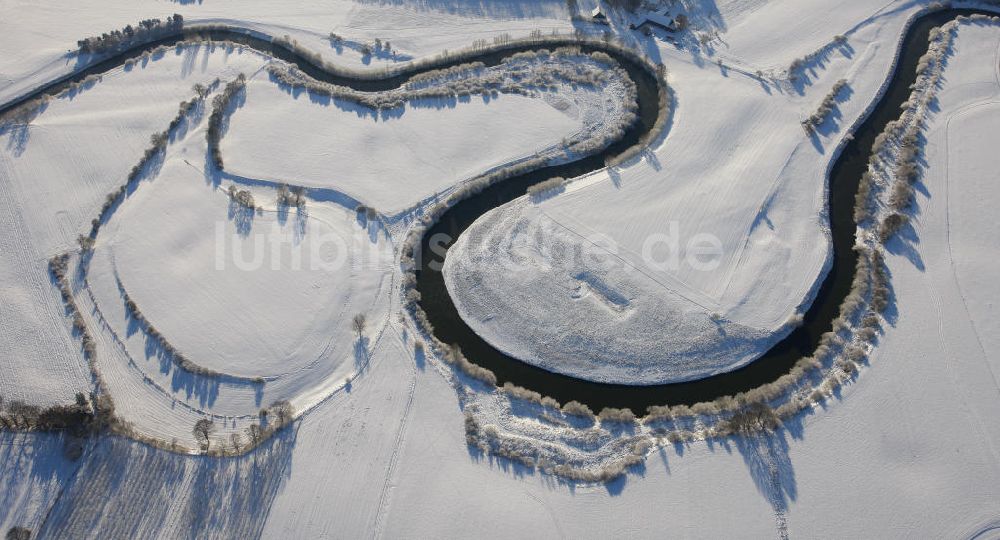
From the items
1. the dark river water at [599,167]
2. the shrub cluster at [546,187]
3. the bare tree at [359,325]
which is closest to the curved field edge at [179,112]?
the dark river water at [599,167]

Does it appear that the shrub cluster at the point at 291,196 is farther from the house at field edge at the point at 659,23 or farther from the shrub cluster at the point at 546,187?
the house at field edge at the point at 659,23

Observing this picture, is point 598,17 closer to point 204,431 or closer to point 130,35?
point 130,35

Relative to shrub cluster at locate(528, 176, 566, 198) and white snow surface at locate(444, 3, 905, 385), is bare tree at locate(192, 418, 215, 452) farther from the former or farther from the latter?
shrub cluster at locate(528, 176, 566, 198)

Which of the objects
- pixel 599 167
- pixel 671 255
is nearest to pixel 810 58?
pixel 599 167

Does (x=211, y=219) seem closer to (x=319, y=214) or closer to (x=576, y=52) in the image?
(x=319, y=214)

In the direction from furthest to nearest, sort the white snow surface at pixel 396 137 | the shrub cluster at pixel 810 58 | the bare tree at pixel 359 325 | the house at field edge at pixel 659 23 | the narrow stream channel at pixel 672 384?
the house at field edge at pixel 659 23 → the shrub cluster at pixel 810 58 → the white snow surface at pixel 396 137 → the bare tree at pixel 359 325 → the narrow stream channel at pixel 672 384

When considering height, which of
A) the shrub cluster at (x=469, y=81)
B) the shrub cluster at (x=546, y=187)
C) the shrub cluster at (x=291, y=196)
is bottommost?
the shrub cluster at (x=546, y=187)
